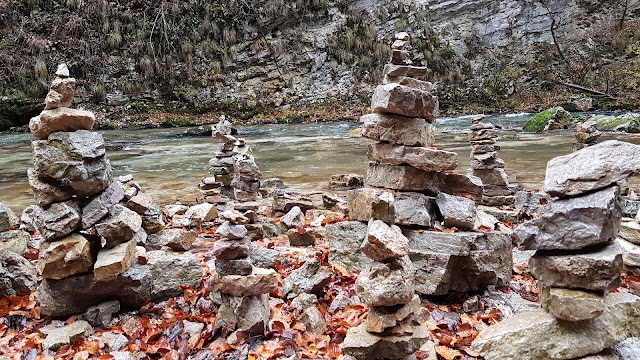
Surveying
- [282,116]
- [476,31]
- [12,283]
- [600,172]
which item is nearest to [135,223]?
[12,283]

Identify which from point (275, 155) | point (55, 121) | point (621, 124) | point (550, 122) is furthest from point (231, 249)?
point (550, 122)

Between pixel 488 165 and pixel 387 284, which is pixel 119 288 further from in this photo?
pixel 488 165

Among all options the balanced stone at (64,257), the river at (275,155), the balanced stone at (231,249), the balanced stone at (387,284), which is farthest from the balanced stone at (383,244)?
the river at (275,155)

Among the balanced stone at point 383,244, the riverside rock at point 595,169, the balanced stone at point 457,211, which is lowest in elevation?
the balanced stone at point 457,211

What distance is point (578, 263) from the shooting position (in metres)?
2.60

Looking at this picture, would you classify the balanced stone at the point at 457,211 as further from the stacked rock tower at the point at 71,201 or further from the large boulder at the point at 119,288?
the stacked rock tower at the point at 71,201

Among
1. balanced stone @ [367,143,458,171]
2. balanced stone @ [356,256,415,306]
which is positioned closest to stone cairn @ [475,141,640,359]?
balanced stone @ [356,256,415,306]

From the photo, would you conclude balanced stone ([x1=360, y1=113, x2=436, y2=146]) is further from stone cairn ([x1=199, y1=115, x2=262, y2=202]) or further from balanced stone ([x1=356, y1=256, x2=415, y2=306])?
stone cairn ([x1=199, y1=115, x2=262, y2=202])

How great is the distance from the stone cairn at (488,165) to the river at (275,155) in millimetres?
1682

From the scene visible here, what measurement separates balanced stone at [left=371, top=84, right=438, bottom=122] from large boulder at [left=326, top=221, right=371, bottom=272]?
1099mm

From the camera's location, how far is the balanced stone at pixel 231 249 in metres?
3.29

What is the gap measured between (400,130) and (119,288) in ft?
9.05

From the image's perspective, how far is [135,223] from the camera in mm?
3904

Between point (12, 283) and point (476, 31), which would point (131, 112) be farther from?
point (12, 283)
